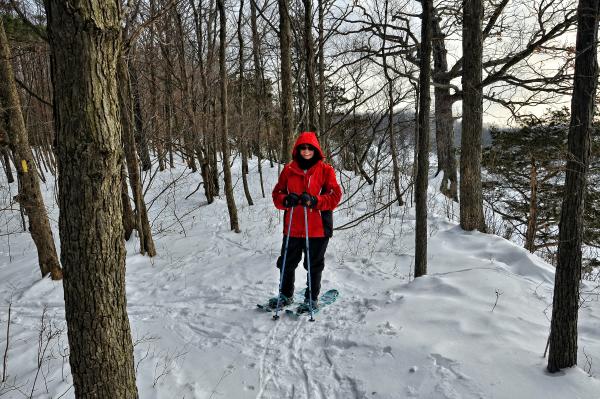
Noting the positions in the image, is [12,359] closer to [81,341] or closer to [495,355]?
[81,341]

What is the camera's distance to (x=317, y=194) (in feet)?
13.8

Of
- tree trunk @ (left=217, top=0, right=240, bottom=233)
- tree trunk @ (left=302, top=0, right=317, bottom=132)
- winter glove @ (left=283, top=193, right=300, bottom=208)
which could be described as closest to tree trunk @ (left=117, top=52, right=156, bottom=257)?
tree trunk @ (left=217, top=0, right=240, bottom=233)

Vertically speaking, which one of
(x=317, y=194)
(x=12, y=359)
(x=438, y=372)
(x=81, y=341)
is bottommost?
A: (x=12, y=359)

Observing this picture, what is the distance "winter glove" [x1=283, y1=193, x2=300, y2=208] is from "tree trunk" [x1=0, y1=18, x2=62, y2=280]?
465 cm

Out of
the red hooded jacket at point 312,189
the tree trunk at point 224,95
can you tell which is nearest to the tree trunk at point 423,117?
the red hooded jacket at point 312,189

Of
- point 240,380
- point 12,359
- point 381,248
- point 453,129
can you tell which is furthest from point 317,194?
point 453,129

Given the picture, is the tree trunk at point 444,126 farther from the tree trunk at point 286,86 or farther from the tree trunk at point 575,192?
the tree trunk at point 575,192

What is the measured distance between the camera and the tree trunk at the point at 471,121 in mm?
6465

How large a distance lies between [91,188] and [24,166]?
207 inches

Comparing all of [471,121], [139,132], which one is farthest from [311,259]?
[139,132]

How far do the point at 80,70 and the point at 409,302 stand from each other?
3686 mm

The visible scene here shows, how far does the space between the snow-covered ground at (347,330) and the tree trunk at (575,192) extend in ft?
0.73

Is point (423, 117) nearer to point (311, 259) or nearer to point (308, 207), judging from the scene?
point (308, 207)

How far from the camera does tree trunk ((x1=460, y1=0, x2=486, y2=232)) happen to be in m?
6.46
